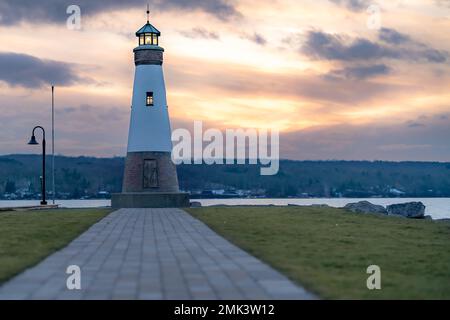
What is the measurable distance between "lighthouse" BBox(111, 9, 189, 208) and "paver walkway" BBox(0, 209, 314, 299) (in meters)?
23.8

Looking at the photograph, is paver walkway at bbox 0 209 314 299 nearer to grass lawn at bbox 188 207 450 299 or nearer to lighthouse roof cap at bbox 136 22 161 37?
grass lawn at bbox 188 207 450 299

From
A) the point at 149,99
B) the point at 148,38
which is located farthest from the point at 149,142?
the point at 148,38

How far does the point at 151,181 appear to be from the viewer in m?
45.5

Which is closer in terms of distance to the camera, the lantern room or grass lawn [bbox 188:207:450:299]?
grass lawn [bbox 188:207:450:299]

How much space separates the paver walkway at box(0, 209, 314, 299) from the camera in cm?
1129

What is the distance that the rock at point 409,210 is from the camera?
44000 mm

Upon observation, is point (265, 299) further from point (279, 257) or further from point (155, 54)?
point (155, 54)

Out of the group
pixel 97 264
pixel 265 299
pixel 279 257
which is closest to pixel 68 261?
pixel 97 264

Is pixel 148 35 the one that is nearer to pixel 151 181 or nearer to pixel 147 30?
pixel 147 30

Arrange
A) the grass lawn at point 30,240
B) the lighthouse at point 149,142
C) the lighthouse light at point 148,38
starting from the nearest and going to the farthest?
1. the grass lawn at point 30,240
2. the lighthouse at point 149,142
3. the lighthouse light at point 148,38

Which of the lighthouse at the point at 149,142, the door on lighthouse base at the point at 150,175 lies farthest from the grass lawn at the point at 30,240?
the door on lighthouse base at the point at 150,175

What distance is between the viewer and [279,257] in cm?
1612

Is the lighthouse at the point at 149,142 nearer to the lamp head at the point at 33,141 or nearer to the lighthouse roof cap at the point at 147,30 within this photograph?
the lighthouse roof cap at the point at 147,30

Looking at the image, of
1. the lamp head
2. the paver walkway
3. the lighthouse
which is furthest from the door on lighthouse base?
the paver walkway
